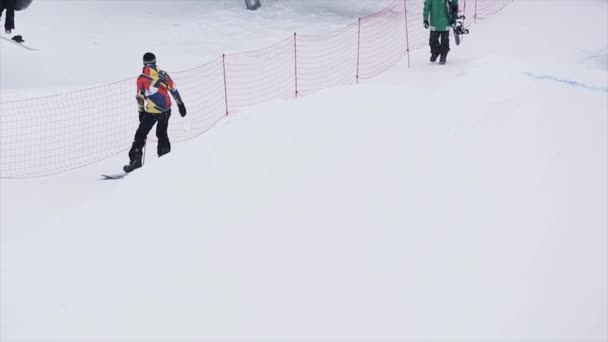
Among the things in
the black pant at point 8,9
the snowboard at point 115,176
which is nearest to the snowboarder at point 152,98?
the snowboard at point 115,176

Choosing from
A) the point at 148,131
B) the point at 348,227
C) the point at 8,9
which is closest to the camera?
the point at 348,227

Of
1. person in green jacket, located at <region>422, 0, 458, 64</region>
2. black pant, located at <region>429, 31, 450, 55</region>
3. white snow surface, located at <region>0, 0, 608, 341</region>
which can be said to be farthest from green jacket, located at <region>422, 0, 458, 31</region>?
white snow surface, located at <region>0, 0, 608, 341</region>

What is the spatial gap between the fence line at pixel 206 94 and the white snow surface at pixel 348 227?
109 cm

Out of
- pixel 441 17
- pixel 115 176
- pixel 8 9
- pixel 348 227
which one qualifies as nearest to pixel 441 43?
pixel 441 17

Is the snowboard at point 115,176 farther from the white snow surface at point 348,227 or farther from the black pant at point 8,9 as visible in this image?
the black pant at point 8,9

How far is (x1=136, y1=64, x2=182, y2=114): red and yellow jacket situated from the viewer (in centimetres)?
1003

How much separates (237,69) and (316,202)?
10.8 m

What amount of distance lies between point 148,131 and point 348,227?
429 centimetres

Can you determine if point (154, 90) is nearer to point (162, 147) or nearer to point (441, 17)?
point (162, 147)

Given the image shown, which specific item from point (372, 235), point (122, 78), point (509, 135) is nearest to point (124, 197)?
point (372, 235)

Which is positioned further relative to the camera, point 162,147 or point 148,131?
point 162,147

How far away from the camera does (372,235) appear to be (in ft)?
23.2

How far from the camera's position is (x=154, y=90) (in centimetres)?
1012

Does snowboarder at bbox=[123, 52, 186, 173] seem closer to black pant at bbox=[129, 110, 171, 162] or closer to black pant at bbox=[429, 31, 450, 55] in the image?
black pant at bbox=[129, 110, 171, 162]
